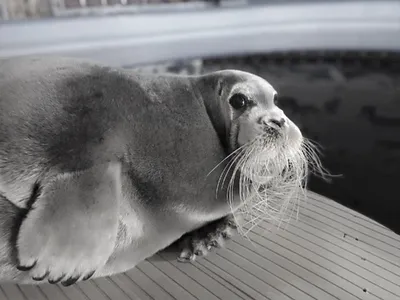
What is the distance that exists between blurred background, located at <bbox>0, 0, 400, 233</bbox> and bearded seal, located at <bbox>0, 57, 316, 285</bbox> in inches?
54.8

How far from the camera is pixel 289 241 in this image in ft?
3.40

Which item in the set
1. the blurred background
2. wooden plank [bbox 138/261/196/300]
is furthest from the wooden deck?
the blurred background

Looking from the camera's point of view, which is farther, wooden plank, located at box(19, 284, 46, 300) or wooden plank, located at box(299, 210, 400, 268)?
wooden plank, located at box(299, 210, 400, 268)

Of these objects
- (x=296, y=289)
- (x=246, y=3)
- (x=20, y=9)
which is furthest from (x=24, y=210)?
(x=246, y=3)

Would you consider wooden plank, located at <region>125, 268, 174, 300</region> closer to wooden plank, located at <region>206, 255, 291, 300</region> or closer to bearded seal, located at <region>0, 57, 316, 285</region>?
bearded seal, located at <region>0, 57, 316, 285</region>

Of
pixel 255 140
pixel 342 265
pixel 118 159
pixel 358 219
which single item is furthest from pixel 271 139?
pixel 358 219

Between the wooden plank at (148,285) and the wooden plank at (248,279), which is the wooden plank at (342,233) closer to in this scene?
the wooden plank at (248,279)

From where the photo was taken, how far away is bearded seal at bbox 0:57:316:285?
0.68m

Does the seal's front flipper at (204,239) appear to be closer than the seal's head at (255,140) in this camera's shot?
No

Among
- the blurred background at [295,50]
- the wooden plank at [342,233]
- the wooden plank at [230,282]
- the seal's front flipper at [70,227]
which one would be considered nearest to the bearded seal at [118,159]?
the seal's front flipper at [70,227]

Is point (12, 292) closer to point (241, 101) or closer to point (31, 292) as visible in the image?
point (31, 292)

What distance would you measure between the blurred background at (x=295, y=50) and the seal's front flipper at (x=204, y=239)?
3.97 ft

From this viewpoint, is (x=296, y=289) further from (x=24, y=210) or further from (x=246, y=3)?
(x=246, y=3)

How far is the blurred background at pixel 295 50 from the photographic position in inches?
93.4
